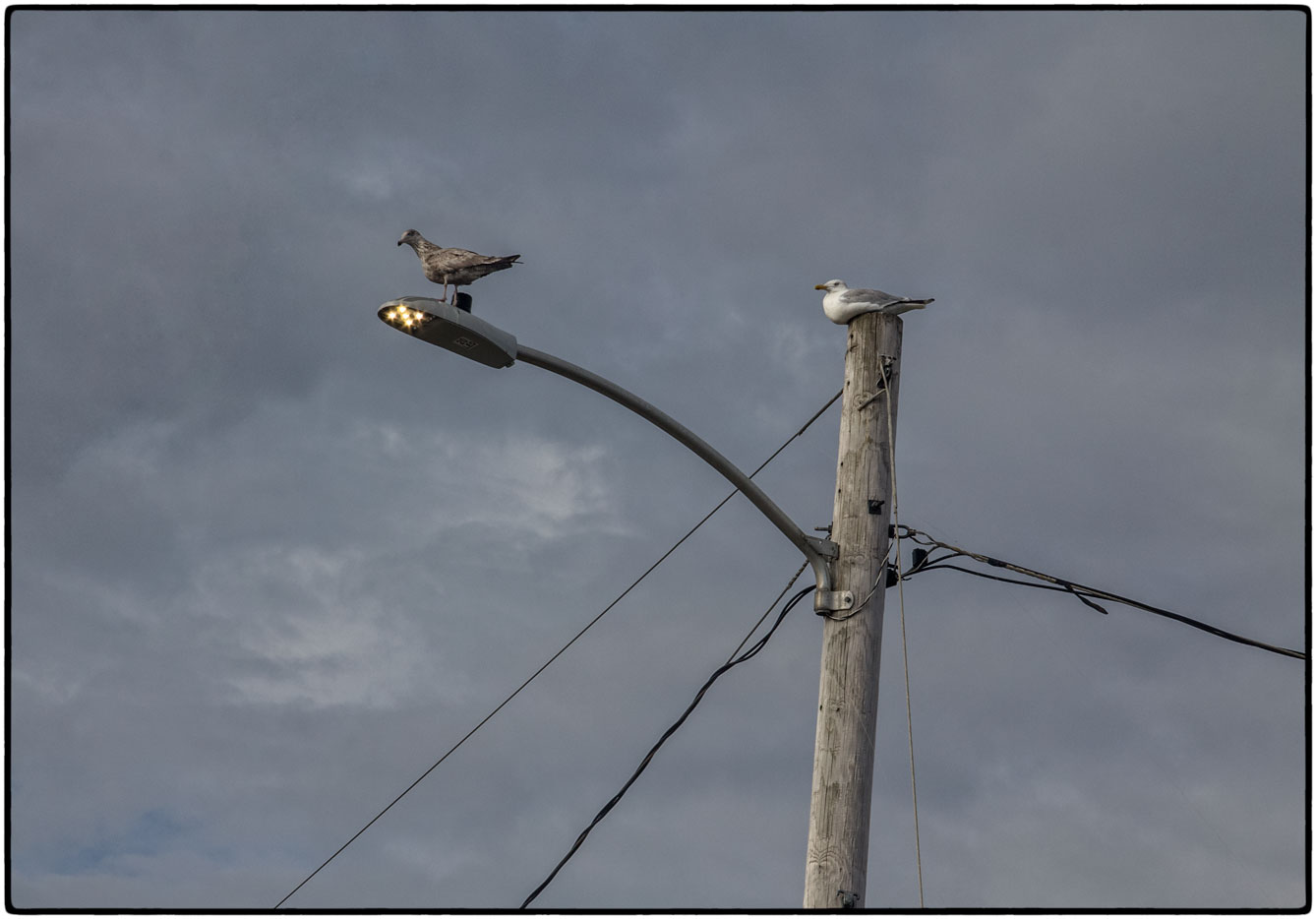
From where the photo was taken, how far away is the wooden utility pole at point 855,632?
679cm

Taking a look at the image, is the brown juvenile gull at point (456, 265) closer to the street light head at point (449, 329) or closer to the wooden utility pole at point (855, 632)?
the street light head at point (449, 329)

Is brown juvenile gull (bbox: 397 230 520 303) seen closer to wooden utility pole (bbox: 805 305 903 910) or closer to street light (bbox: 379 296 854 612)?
street light (bbox: 379 296 854 612)

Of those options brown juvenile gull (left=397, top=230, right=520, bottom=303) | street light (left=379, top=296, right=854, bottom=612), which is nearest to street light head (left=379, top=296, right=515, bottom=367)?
street light (left=379, top=296, right=854, bottom=612)

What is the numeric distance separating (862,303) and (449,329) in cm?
239

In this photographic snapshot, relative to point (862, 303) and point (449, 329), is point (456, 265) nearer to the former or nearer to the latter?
point (449, 329)

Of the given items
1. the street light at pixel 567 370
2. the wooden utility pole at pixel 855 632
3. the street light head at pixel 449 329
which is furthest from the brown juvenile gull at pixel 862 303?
the street light head at pixel 449 329

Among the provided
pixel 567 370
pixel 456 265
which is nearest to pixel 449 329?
pixel 567 370

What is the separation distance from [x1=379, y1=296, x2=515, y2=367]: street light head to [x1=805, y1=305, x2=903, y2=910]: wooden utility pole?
196cm

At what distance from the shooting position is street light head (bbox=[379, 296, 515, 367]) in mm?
6996

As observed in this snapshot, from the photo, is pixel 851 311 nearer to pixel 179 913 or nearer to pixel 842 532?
pixel 842 532

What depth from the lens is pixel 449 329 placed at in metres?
7.08

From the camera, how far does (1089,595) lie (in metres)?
8.22

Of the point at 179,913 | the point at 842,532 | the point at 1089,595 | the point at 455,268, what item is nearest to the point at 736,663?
the point at 842,532

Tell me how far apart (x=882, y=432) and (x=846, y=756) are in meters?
1.76
